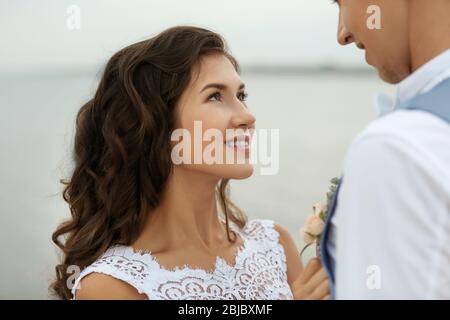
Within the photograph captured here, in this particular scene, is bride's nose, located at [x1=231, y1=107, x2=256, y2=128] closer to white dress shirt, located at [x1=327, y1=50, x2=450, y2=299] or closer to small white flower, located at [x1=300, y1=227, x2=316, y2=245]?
small white flower, located at [x1=300, y1=227, x2=316, y2=245]

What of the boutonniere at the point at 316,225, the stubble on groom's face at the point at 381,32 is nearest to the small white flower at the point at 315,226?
the boutonniere at the point at 316,225

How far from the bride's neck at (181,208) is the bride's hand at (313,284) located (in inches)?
30.8

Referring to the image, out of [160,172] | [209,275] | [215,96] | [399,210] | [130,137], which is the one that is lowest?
[209,275]

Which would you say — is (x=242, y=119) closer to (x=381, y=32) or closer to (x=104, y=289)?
(x=104, y=289)

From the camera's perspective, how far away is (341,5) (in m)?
1.18

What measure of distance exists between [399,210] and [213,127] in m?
1.32

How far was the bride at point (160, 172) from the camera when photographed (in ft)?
7.00

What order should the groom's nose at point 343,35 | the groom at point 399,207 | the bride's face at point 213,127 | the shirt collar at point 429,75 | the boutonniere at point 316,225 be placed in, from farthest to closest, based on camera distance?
the bride's face at point 213,127 → the boutonniere at point 316,225 → the groom's nose at point 343,35 → the shirt collar at point 429,75 → the groom at point 399,207

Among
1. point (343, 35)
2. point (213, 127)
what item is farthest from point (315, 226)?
point (213, 127)

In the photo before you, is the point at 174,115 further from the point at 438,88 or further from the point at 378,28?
the point at 438,88

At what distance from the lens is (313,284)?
53.5 inches

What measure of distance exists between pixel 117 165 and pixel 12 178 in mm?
4076

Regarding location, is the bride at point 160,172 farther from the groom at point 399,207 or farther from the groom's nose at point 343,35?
the groom at point 399,207
